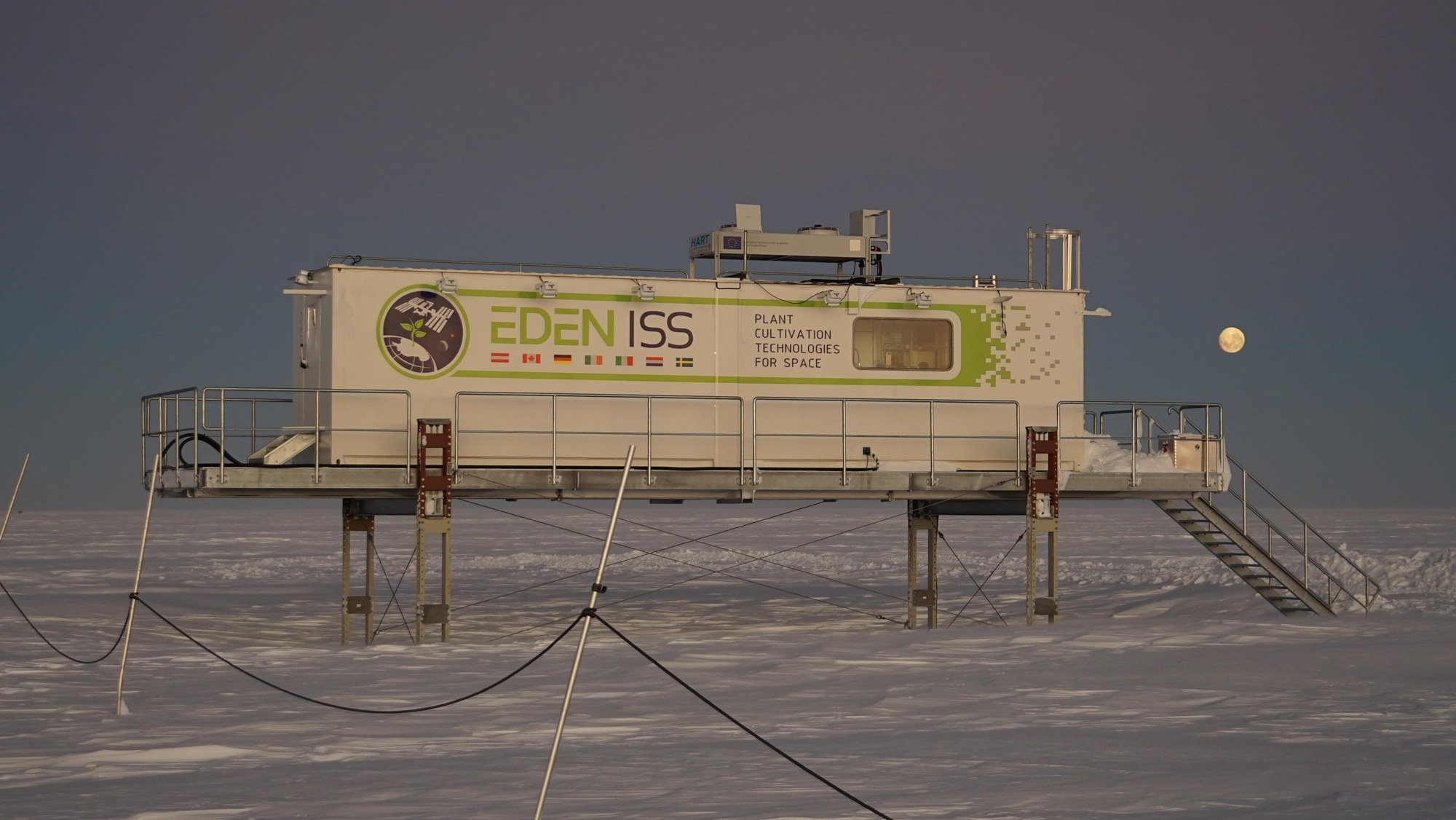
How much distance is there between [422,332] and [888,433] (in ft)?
24.8

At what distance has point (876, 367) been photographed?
2447 centimetres

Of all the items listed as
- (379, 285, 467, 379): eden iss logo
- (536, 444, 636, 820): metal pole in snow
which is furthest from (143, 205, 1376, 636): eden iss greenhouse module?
(536, 444, 636, 820): metal pole in snow

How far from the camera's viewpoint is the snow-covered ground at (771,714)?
12.4 meters

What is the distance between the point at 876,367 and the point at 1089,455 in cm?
407

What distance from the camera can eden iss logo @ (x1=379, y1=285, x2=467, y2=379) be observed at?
22.8m

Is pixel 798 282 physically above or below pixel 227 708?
above

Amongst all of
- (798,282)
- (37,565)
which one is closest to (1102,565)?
(798,282)

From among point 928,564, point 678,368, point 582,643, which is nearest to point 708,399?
point 678,368

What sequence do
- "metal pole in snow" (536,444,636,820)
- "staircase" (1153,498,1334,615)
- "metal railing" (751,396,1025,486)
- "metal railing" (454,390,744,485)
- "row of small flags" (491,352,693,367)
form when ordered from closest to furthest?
"metal pole in snow" (536,444,636,820)
"metal railing" (454,390,744,485)
"row of small flags" (491,352,693,367)
"metal railing" (751,396,1025,486)
"staircase" (1153,498,1334,615)

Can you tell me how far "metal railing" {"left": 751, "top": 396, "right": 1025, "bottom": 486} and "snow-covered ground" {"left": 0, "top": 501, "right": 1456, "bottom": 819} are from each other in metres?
2.79

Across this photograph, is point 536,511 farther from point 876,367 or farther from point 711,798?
point 711,798

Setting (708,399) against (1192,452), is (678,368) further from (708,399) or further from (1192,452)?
(1192,452)

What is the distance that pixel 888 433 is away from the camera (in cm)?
2438

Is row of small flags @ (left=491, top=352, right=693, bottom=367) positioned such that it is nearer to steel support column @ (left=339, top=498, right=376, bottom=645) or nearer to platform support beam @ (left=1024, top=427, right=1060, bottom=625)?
steel support column @ (left=339, top=498, right=376, bottom=645)
